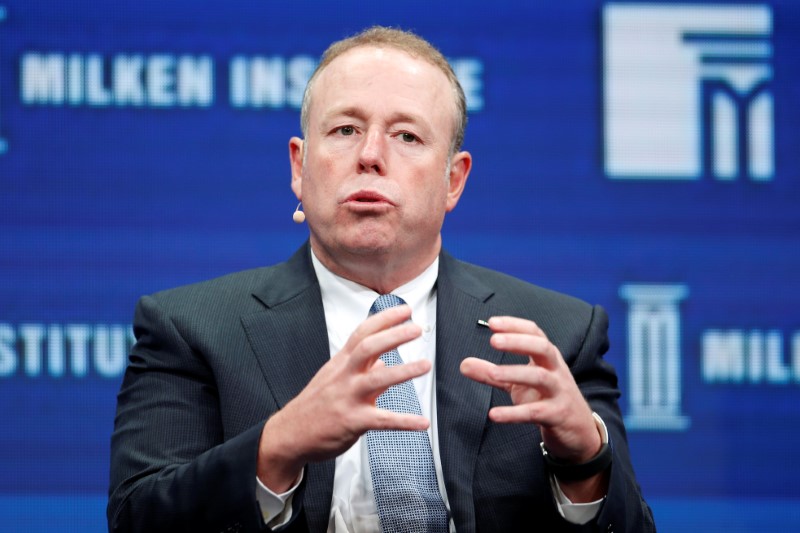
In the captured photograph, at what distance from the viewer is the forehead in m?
2.39

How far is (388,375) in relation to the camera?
5.70 feet

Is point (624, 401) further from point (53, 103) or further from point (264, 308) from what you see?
point (53, 103)

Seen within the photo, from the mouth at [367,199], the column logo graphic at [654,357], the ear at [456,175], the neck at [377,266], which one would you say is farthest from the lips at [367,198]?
the column logo graphic at [654,357]

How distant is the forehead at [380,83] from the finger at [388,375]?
807 millimetres

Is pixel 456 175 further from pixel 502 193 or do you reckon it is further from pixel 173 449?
pixel 173 449

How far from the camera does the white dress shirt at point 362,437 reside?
6.57ft

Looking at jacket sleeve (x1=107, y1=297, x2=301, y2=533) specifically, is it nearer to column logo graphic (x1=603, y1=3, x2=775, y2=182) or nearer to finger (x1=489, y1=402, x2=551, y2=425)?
finger (x1=489, y1=402, x2=551, y2=425)

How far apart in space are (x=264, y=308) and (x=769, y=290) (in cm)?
177

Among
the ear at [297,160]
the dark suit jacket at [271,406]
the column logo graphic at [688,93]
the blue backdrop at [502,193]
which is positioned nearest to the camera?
the dark suit jacket at [271,406]

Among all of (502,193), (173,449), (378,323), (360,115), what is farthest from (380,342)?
(502,193)

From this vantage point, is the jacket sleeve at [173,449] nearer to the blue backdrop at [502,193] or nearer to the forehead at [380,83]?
the forehead at [380,83]

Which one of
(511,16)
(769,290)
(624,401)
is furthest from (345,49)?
(769,290)

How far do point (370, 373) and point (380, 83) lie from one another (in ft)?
2.82

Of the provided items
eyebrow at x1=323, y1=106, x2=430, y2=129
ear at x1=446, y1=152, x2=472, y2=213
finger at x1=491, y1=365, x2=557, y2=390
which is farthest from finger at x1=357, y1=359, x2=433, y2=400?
ear at x1=446, y1=152, x2=472, y2=213
